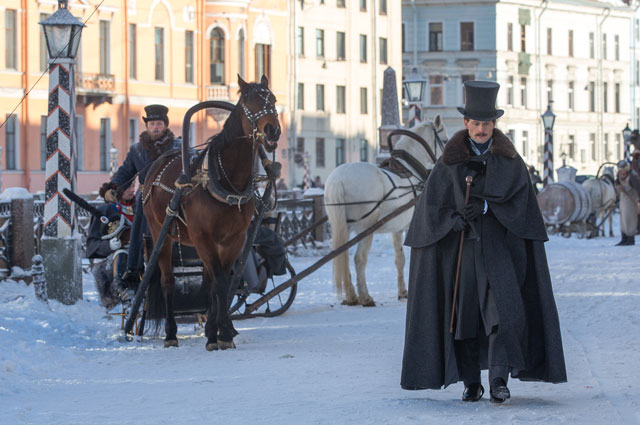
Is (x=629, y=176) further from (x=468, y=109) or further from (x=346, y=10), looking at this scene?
(x=346, y=10)

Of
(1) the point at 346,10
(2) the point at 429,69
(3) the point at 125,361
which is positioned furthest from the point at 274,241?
(2) the point at 429,69

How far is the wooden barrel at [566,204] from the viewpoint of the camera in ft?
101

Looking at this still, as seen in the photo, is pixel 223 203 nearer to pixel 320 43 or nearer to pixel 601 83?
pixel 320 43

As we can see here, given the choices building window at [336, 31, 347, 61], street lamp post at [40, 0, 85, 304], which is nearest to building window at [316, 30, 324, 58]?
building window at [336, 31, 347, 61]

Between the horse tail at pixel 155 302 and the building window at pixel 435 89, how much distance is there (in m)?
65.6

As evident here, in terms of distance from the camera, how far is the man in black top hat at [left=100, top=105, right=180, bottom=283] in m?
11.9

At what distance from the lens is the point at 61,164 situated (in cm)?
1415

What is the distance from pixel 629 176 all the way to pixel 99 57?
22977 millimetres

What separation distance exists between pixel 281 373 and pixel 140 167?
354cm

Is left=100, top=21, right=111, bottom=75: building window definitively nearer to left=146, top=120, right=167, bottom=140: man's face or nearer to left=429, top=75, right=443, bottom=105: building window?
left=146, top=120, right=167, bottom=140: man's face

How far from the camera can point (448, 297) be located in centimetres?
784

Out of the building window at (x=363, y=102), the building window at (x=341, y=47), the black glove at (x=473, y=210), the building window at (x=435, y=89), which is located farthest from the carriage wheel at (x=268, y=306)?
the building window at (x=435, y=89)

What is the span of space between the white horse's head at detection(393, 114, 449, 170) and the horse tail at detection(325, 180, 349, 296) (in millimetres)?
1177

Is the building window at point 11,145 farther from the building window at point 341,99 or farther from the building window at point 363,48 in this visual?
the building window at point 363,48
